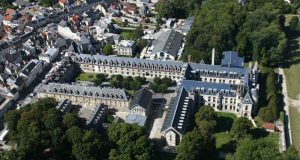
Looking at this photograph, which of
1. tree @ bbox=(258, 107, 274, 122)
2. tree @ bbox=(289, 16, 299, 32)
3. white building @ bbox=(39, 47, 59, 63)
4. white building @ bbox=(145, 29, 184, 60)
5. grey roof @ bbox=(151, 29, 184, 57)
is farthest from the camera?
tree @ bbox=(289, 16, 299, 32)

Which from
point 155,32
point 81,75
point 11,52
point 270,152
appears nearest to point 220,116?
point 270,152

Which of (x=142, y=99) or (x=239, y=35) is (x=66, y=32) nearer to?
(x=142, y=99)

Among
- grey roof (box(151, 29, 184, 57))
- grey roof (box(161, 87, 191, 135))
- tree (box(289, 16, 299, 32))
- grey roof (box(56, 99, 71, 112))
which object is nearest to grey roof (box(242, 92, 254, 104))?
grey roof (box(161, 87, 191, 135))

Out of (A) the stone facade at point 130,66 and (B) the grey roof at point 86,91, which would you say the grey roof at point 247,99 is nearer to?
(A) the stone facade at point 130,66

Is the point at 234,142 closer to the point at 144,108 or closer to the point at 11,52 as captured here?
the point at 144,108

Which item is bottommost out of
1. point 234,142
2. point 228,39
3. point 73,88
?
point 234,142

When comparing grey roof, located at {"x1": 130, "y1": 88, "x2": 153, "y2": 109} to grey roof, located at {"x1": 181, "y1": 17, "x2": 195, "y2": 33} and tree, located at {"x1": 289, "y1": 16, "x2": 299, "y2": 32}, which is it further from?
tree, located at {"x1": 289, "y1": 16, "x2": 299, "y2": 32}

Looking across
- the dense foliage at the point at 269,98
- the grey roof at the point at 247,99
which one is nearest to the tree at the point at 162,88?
the grey roof at the point at 247,99
